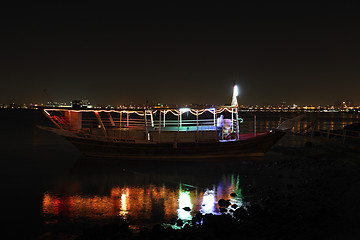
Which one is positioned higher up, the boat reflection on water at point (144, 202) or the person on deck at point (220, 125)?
the person on deck at point (220, 125)

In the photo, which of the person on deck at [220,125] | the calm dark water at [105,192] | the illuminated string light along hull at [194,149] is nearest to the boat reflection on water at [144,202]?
the calm dark water at [105,192]

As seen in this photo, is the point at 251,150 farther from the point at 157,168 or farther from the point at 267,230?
the point at 267,230

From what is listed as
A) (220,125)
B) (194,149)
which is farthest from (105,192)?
(220,125)

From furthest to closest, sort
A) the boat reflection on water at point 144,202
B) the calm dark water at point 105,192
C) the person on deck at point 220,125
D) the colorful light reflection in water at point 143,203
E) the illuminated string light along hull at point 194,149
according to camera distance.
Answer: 1. the person on deck at point 220,125
2. the illuminated string light along hull at point 194,149
3. the colorful light reflection in water at point 143,203
4. the boat reflection on water at point 144,202
5. the calm dark water at point 105,192

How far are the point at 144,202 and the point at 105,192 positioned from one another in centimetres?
231

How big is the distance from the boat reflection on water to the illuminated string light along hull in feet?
14.0

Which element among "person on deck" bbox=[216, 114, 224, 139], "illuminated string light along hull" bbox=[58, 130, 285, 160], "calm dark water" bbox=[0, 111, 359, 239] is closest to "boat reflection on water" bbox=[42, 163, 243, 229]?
"calm dark water" bbox=[0, 111, 359, 239]

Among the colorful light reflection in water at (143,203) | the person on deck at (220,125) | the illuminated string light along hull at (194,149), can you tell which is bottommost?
the colorful light reflection in water at (143,203)

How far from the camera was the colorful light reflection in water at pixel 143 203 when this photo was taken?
33.8ft

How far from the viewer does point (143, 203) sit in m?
11.6

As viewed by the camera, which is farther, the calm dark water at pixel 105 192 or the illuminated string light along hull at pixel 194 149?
the illuminated string light along hull at pixel 194 149

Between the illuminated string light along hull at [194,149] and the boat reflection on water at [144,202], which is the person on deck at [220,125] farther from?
the boat reflection on water at [144,202]

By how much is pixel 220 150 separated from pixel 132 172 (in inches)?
230

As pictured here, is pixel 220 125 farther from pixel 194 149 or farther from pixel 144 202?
pixel 144 202
